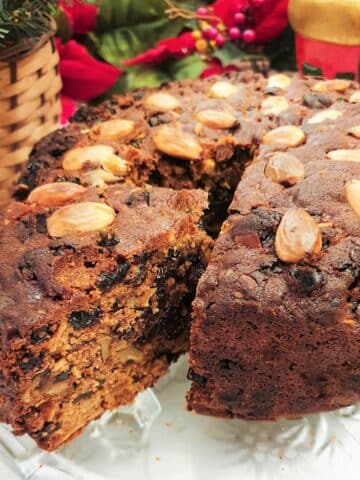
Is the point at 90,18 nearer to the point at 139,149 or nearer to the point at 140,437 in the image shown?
the point at 139,149

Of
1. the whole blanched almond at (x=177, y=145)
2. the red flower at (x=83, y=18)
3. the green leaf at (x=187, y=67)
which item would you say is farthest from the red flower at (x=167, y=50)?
the whole blanched almond at (x=177, y=145)

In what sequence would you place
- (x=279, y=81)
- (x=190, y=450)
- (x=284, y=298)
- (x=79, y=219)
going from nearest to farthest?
(x=284, y=298) → (x=79, y=219) → (x=190, y=450) → (x=279, y=81)

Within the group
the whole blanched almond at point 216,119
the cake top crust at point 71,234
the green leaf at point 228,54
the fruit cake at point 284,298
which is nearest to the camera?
the fruit cake at point 284,298

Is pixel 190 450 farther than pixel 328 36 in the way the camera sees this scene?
No

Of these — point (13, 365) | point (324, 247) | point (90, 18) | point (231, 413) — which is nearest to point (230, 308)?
point (324, 247)

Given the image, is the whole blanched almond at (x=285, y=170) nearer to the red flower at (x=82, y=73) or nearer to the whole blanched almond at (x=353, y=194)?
the whole blanched almond at (x=353, y=194)

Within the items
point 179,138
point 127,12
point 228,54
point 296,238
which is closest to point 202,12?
point 228,54

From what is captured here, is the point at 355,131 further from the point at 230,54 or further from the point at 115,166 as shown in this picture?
the point at 230,54
